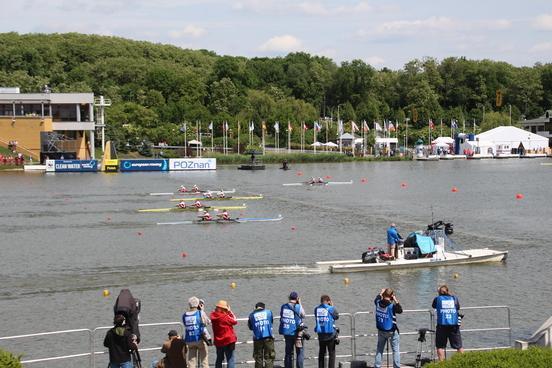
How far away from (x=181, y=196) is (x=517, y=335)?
5444 cm

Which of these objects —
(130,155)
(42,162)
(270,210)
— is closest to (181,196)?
(270,210)

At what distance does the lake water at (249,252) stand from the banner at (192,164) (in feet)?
107

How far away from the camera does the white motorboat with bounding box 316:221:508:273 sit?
38.6 meters

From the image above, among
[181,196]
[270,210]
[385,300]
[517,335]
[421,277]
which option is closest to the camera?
[385,300]

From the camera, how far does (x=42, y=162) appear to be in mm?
126125

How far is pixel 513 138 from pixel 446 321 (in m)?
147

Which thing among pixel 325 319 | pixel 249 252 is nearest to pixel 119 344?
pixel 325 319

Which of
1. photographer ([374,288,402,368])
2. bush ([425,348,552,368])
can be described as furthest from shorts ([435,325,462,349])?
bush ([425,348,552,368])

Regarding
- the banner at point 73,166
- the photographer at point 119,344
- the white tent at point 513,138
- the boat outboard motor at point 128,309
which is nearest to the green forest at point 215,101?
the white tent at point 513,138

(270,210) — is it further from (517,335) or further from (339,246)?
(517,335)

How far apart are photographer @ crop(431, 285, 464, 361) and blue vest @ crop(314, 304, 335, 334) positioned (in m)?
2.73

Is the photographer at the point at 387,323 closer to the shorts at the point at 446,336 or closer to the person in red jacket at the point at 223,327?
the shorts at the point at 446,336

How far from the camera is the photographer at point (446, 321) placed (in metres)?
21.0

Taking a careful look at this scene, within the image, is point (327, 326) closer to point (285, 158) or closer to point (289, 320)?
point (289, 320)
